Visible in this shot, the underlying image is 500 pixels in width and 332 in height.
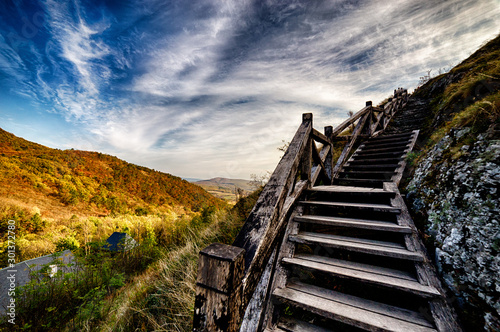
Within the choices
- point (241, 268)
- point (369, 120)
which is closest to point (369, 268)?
point (241, 268)

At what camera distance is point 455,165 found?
2.00 meters

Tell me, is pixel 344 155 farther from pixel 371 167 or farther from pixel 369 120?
pixel 369 120

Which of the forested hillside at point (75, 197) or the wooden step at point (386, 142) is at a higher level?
the wooden step at point (386, 142)

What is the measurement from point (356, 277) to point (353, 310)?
252mm

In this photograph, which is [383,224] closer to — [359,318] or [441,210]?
[441,210]

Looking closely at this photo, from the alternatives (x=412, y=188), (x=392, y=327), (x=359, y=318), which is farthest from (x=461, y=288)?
(x=412, y=188)

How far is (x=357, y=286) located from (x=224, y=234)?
276 cm

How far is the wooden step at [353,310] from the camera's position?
1.24 m

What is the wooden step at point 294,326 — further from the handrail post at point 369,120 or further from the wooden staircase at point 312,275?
the handrail post at point 369,120

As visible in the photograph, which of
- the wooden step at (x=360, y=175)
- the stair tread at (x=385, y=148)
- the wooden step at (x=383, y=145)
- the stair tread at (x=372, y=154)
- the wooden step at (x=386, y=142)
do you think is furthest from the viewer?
the wooden step at (x=386, y=142)

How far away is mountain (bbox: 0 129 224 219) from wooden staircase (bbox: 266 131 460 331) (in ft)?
22.1

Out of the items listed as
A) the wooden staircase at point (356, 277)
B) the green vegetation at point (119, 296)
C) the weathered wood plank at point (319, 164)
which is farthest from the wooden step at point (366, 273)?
the green vegetation at point (119, 296)

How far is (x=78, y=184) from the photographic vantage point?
53.5 ft

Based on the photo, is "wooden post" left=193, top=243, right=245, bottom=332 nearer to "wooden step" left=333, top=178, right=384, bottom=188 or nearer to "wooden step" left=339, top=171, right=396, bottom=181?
"wooden step" left=333, top=178, right=384, bottom=188
